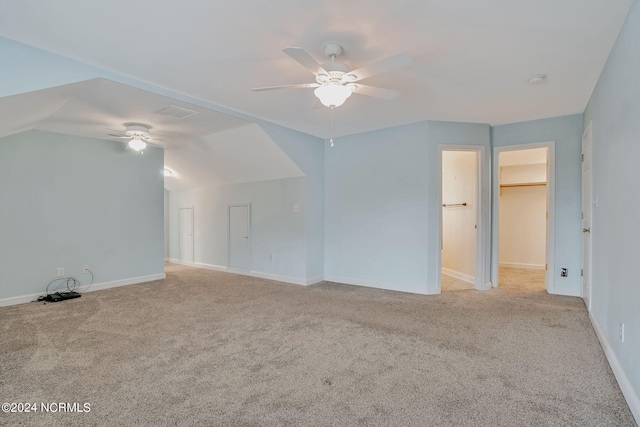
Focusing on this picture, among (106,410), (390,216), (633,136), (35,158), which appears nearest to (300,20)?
(633,136)

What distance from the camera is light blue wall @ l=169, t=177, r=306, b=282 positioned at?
5.47 metres

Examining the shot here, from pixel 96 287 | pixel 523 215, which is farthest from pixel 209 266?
pixel 523 215

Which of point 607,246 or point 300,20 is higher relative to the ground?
point 300,20

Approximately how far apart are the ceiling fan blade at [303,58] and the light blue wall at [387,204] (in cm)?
276

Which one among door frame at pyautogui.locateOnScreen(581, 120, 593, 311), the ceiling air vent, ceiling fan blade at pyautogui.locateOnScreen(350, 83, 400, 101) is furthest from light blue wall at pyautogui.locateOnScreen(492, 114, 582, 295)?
the ceiling air vent

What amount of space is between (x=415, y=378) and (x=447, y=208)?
4389 millimetres

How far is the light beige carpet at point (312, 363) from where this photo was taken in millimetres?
1865

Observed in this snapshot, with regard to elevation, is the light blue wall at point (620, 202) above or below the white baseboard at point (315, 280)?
above

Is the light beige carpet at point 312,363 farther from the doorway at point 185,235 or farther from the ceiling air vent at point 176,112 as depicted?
the doorway at point 185,235

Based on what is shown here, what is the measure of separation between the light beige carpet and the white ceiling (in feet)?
8.17

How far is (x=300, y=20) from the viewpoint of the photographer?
7.16 ft

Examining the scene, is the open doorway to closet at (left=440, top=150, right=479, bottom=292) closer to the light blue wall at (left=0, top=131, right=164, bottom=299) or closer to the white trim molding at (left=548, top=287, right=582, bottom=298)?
the white trim molding at (left=548, top=287, right=582, bottom=298)

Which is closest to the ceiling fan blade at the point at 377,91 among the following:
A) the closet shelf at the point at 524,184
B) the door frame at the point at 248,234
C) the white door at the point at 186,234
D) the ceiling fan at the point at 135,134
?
the ceiling fan at the point at 135,134

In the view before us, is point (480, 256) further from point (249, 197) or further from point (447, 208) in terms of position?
point (249, 197)
